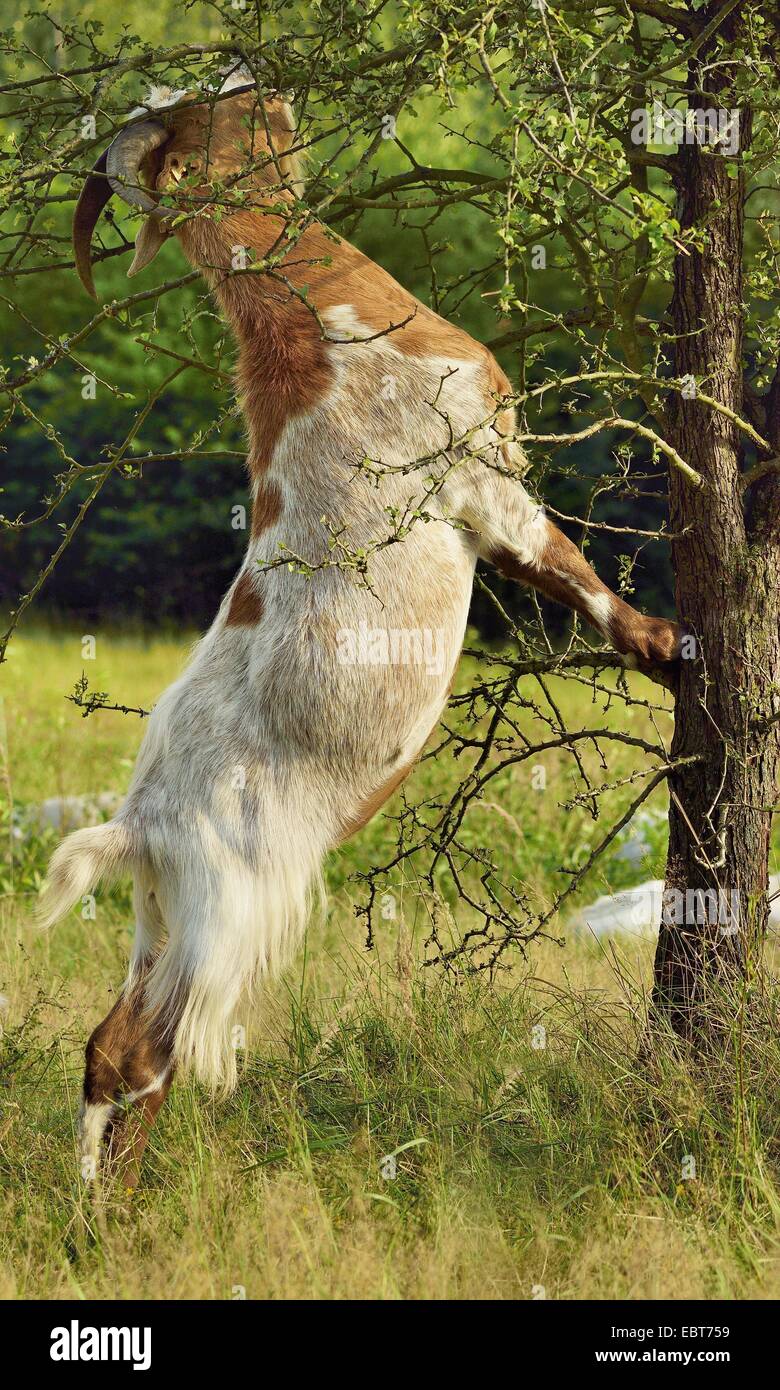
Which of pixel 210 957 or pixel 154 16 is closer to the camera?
pixel 210 957

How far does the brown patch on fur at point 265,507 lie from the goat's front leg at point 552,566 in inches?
16.4

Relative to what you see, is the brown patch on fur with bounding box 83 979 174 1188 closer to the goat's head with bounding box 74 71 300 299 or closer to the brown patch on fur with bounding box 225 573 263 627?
the brown patch on fur with bounding box 225 573 263 627

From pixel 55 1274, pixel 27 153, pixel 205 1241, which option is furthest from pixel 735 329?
pixel 55 1274

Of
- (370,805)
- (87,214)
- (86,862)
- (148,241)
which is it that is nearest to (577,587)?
(370,805)

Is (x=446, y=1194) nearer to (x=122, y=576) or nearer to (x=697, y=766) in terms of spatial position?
(x=697, y=766)

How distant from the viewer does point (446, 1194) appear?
292 centimetres

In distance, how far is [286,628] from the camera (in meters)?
2.86

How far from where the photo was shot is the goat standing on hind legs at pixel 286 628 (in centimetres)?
283

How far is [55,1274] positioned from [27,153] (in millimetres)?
2559

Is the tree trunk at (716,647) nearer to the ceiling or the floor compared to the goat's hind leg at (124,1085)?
nearer to the ceiling

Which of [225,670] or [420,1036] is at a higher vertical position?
[225,670]

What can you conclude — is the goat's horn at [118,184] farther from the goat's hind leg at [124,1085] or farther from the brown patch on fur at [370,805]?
the goat's hind leg at [124,1085]

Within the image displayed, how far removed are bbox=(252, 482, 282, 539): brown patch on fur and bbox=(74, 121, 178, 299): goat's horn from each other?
62 cm

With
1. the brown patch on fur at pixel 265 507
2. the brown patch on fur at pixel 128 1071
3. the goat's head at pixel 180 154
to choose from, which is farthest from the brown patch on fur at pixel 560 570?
the brown patch on fur at pixel 128 1071
